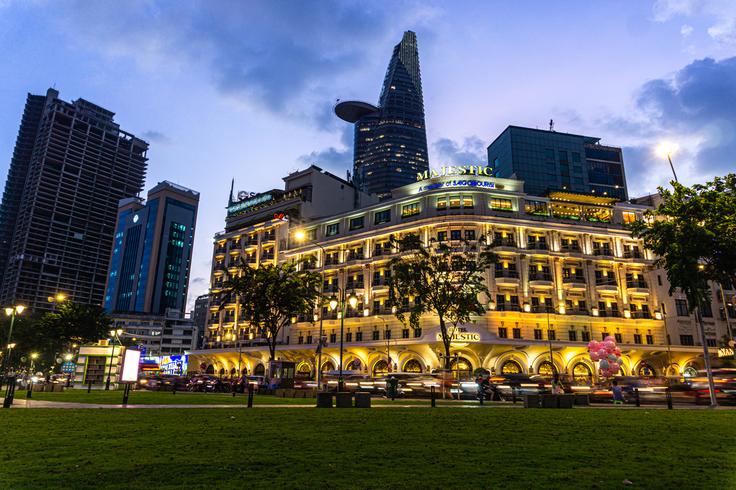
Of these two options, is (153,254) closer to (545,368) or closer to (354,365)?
(354,365)

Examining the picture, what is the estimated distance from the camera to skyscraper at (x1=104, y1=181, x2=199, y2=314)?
17238 cm

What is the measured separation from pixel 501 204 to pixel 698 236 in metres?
38.4

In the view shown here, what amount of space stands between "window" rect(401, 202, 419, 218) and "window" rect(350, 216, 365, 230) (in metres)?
7.12

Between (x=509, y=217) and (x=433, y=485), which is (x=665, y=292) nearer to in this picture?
(x=509, y=217)

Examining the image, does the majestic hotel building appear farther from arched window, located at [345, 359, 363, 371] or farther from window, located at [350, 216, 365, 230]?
arched window, located at [345, 359, 363, 371]

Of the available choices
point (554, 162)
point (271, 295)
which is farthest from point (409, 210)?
point (554, 162)

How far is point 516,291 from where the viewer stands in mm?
58406

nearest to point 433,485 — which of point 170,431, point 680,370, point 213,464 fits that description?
point 213,464

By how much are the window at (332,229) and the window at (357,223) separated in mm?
2579

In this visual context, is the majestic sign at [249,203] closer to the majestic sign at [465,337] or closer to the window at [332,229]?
the window at [332,229]

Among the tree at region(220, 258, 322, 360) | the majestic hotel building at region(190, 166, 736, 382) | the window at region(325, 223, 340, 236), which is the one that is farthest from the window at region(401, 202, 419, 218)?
the tree at region(220, 258, 322, 360)

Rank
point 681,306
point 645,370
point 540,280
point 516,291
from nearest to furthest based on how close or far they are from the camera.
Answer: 1. point 516,291
2. point 540,280
3. point 645,370
4. point 681,306

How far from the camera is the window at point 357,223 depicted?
7019 centimetres

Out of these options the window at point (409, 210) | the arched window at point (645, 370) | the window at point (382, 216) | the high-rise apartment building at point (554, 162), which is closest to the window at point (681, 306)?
the arched window at point (645, 370)
